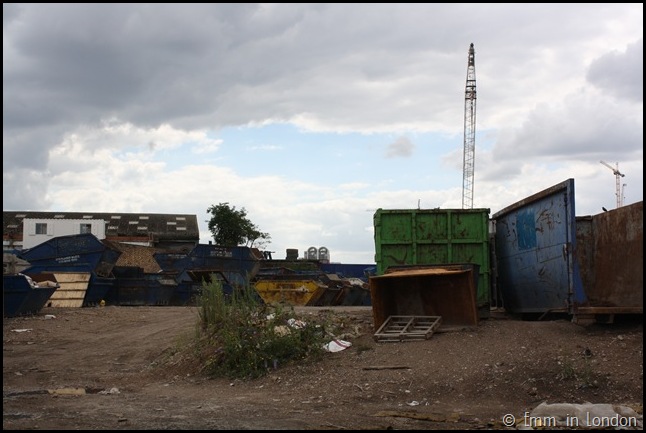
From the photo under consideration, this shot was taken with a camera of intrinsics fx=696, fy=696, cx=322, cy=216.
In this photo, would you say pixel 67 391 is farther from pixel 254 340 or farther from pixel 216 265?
pixel 216 265

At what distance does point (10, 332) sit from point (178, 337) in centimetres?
394

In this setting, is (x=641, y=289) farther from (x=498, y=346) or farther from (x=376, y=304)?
(x=376, y=304)

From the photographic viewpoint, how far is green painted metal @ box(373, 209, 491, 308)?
12211 millimetres

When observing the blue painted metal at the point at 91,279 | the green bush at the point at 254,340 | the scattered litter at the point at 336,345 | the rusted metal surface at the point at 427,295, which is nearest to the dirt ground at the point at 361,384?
the scattered litter at the point at 336,345

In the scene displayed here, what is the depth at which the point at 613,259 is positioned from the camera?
1008 cm

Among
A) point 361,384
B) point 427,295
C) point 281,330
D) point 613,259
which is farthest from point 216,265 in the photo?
point 361,384

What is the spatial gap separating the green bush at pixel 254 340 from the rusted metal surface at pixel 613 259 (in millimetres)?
3837

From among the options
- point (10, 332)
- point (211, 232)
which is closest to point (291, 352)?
point (10, 332)

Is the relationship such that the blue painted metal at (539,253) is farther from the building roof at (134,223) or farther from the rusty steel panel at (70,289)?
the building roof at (134,223)

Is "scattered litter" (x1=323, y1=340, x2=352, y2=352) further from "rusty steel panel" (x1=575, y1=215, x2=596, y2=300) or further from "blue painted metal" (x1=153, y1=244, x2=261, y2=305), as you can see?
"blue painted metal" (x1=153, y1=244, x2=261, y2=305)

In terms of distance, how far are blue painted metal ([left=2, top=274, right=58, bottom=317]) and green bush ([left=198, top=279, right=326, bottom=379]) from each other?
642 centimetres

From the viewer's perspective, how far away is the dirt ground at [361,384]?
657 cm

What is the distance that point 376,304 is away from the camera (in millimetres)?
11008

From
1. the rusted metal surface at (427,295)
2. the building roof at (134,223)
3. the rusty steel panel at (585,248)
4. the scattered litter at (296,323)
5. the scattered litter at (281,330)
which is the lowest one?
the scattered litter at (281,330)
